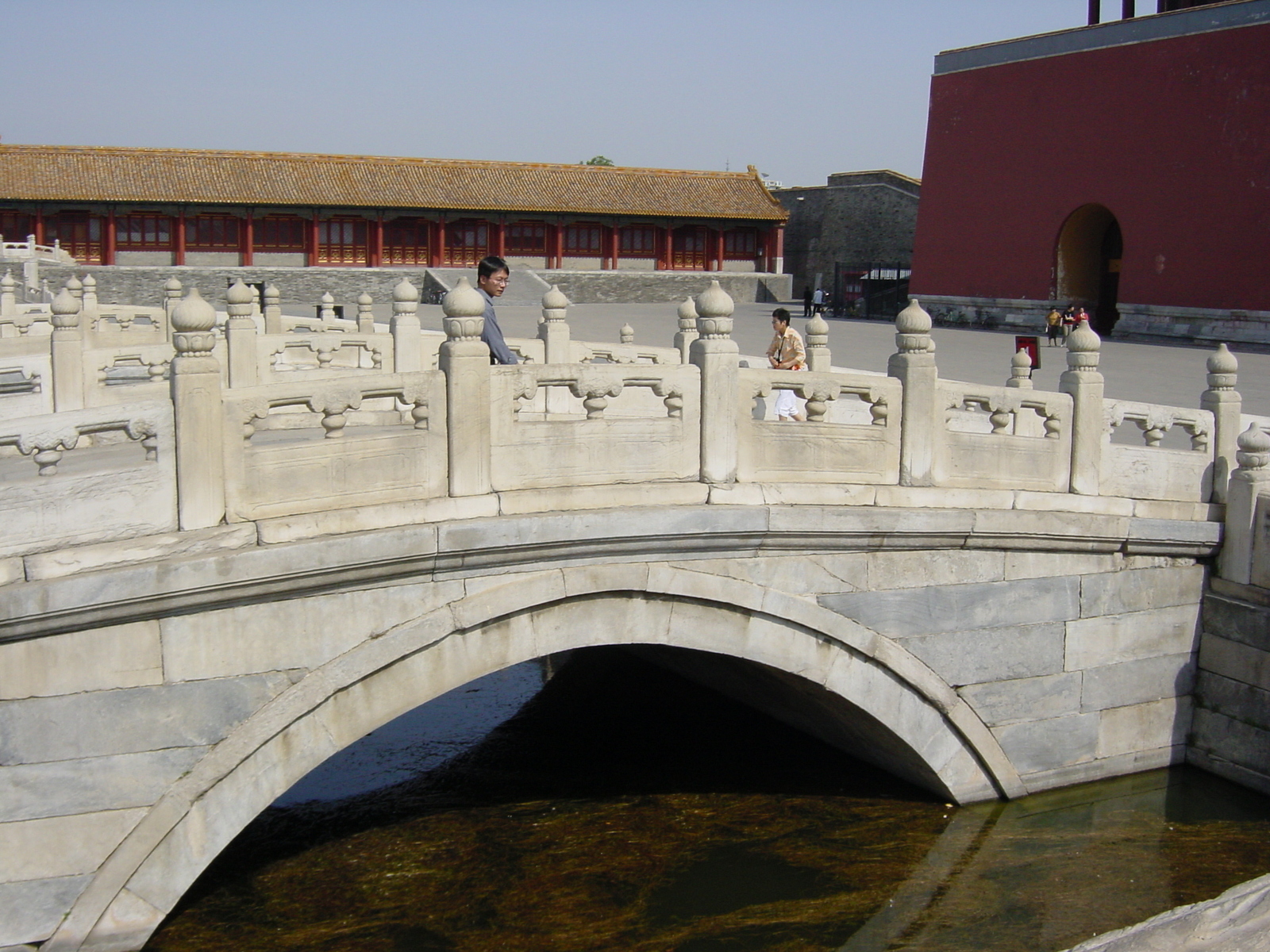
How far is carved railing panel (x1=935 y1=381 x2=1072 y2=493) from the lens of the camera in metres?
6.63

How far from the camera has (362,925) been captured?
5926mm

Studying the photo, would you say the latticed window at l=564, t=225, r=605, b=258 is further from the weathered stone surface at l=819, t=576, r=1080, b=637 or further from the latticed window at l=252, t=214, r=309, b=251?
the weathered stone surface at l=819, t=576, r=1080, b=637

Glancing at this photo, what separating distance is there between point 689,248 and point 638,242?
175 centimetres

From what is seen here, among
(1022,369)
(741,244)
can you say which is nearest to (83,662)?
(1022,369)

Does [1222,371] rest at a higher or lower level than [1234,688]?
higher

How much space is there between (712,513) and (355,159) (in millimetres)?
31864

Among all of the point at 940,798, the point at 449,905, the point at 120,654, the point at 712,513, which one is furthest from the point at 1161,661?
the point at 120,654

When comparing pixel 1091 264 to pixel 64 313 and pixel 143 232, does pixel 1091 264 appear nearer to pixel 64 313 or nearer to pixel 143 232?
pixel 64 313

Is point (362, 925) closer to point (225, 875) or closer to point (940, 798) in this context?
point (225, 875)

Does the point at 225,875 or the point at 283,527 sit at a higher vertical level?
the point at 283,527

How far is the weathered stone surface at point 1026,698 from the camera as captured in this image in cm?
684

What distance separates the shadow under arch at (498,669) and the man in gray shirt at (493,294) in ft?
4.31

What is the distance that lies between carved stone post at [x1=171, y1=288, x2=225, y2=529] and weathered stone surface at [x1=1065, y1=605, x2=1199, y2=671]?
15.0 feet

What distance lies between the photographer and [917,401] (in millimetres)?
6488
